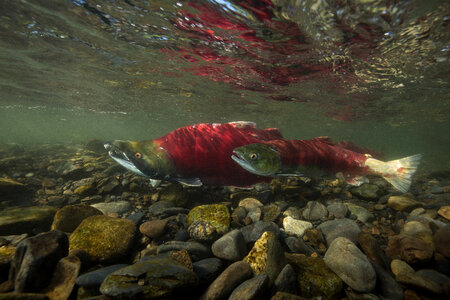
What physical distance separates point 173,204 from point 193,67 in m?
8.81

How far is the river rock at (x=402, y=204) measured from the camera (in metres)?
3.69

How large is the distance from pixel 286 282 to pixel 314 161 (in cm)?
285

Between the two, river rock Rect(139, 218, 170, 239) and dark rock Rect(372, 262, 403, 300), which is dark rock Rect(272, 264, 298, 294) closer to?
dark rock Rect(372, 262, 403, 300)

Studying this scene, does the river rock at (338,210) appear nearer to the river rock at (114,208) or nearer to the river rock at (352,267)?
the river rock at (352,267)

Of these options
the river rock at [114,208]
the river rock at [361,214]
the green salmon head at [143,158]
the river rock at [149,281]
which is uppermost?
the green salmon head at [143,158]

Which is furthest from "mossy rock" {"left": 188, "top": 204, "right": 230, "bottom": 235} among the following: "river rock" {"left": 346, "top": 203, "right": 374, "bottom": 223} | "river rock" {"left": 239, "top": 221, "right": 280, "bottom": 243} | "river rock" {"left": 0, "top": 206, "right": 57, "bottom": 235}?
"river rock" {"left": 346, "top": 203, "right": 374, "bottom": 223}

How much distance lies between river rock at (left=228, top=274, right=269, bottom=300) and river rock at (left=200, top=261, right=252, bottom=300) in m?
0.07

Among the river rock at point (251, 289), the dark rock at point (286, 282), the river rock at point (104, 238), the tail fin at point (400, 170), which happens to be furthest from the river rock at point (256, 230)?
the tail fin at point (400, 170)

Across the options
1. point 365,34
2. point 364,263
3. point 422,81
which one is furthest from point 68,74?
point 422,81

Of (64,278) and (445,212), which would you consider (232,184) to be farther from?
(445,212)

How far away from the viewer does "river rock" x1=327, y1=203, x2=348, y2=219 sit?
144 inches

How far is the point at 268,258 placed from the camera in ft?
7.07

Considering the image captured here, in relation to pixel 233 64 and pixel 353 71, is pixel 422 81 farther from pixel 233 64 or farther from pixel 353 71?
pixel 233 64

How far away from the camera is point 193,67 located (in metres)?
10.6
